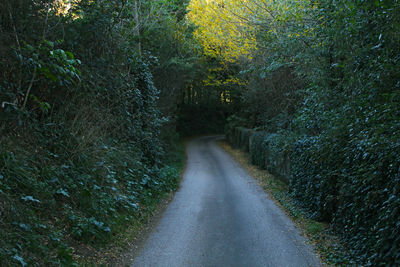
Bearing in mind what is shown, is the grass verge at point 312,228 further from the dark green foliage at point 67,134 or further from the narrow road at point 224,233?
the dark green foliage at point 67,134

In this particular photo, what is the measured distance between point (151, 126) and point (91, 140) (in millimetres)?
5093

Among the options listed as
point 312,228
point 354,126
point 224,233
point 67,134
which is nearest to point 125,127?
point 67,134

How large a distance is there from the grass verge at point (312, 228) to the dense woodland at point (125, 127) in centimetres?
22

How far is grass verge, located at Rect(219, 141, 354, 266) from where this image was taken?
6344 millimetres

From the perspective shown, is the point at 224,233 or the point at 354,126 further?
the point at 224,233

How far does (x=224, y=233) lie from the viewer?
26.2 feet

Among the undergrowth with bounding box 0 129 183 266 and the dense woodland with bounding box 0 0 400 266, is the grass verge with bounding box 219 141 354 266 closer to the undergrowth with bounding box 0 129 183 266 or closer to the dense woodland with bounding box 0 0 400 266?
the dense woodland with bounding box 0 0 400 266

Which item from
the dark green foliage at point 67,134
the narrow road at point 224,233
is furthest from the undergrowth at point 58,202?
the narrow road at point 224,233

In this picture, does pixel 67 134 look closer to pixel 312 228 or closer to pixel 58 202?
pixel 58 202

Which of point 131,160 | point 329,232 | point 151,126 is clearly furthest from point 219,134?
point 329,232

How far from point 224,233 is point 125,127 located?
5.03 m

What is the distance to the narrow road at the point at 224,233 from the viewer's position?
21.1 feet

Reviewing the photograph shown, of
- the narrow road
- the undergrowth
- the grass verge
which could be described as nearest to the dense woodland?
the undergrowth

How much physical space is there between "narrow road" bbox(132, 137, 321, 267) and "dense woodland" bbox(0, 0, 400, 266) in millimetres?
773
